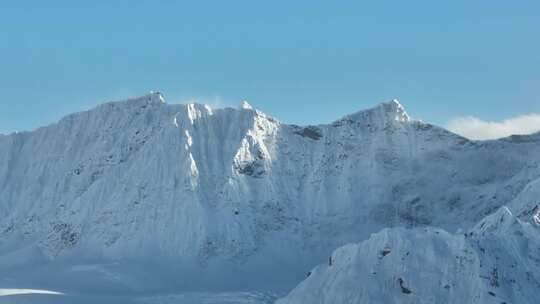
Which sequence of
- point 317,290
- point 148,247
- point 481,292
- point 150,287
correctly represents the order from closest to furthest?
point 481,292
point 317,290
point 150,287
point 148,247

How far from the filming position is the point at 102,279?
176625mm

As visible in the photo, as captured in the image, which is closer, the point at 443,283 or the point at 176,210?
the point at 443,283

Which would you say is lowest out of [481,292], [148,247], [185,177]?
[481,292]

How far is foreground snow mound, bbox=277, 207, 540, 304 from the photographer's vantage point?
10769cm

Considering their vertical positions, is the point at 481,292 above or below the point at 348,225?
below

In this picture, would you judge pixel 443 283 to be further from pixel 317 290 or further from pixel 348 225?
pixel 348 225


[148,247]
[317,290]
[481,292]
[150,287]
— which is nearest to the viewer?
[481,292]

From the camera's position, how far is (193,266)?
602ft

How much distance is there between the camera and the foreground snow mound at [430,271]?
108 meters

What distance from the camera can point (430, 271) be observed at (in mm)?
109812

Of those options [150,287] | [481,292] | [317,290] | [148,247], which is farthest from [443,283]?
[148,247]

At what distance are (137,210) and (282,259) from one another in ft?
83.6

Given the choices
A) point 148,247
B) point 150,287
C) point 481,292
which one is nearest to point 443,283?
point 481,292

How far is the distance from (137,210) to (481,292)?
96.6m
